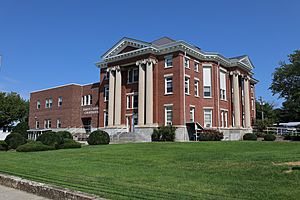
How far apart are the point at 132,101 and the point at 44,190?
30999 millimetres

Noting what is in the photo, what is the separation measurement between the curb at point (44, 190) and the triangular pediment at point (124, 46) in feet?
93.3

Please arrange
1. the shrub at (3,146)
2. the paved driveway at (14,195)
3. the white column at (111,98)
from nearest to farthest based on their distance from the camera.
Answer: the paved driveway at (14,195) → the shrub at (3,146) → the white column at (111,98)

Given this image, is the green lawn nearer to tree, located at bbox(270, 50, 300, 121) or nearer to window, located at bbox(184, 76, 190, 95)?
window, located at bbox(184, 76, 190, 95)

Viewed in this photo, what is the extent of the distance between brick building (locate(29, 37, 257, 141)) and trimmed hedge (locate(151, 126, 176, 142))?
1032mm

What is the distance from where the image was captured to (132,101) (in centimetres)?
3981

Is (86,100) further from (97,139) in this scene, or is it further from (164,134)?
(97,139)

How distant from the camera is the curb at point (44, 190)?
771 centimetres

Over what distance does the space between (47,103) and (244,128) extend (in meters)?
33.5

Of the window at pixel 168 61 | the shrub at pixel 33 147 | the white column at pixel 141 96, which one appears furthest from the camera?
the window at pixel 168 61

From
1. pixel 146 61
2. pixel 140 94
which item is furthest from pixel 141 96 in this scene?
pixel 146 61

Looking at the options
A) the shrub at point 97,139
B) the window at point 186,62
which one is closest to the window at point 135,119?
the window at point 186,62

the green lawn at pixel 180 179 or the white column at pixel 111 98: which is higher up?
the white column at pixel 111 98

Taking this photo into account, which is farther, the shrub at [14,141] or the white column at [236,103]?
the white column at [236,103]

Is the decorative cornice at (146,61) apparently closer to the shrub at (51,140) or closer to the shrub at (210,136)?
the shrub at (210,136)
